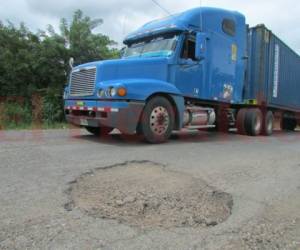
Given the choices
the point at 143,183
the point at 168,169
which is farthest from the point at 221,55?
the point at 143,183

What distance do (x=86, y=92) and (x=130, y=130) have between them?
135 cm

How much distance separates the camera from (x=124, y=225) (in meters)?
3.16

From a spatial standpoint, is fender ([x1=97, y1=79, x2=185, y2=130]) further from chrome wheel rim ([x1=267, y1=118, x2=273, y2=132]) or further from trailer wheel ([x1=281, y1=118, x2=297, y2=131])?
→ trailer wheel ([x1=281, y1=118, x2=297, y2=131])

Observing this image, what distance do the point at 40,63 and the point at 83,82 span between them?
9514mm

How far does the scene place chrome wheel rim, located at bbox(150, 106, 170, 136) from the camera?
771cm

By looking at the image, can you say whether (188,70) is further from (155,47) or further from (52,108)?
(52,108)

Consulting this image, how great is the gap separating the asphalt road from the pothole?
121mm

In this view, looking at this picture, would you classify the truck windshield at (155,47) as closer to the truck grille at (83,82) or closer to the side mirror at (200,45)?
the side mirror at (200,45)

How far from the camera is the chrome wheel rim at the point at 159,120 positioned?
7.71 metres

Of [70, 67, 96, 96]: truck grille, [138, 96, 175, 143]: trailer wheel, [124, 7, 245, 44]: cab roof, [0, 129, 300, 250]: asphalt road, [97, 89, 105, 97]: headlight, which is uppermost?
[124, 7, 245, 44]: cab roof

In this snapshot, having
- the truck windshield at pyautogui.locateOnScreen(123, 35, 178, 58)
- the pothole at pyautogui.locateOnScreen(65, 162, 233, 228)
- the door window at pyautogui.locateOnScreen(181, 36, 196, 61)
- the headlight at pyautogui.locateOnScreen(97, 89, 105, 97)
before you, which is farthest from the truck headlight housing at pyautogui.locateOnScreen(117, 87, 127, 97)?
the pothole at pyautogui.locateOnScreen(65, 162, 233, 228)

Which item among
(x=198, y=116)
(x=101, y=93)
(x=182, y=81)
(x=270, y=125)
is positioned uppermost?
(x=182, y=81)

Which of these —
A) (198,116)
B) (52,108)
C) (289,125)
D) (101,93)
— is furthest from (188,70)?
(289,125)

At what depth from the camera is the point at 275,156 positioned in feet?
23.6
